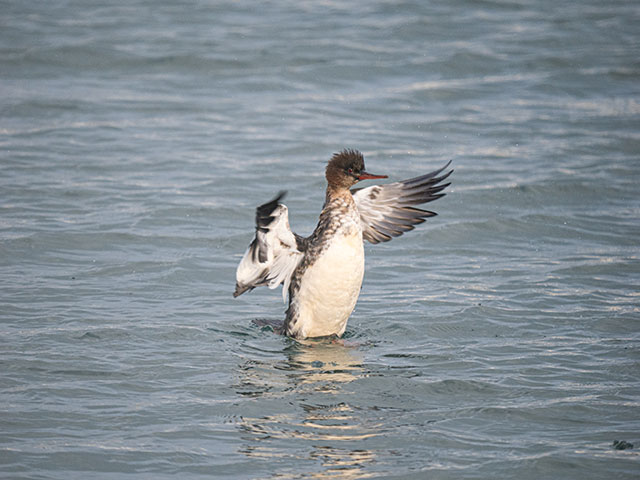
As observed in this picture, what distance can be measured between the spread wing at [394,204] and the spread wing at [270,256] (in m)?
1.15

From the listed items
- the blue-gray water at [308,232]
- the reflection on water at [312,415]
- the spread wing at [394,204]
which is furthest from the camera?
the spread wing at [394,204]

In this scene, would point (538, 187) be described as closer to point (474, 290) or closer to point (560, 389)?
point (474, 290)

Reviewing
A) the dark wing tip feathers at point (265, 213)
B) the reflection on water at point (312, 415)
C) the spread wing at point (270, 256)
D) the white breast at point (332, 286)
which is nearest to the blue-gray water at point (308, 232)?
the reflection on water at point (312, 415)

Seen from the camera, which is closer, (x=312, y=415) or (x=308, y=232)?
(x=312, y=415)

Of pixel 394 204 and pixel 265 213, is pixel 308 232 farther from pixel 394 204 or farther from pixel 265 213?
pixel 265 213

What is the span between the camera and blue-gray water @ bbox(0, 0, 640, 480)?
5.93 meters

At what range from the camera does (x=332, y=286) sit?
752 cm

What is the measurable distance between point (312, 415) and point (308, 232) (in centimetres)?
465

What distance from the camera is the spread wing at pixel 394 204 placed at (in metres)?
8.51

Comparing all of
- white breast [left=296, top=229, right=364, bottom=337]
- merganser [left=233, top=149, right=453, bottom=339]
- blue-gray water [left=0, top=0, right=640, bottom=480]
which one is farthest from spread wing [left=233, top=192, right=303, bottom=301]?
blue-gray water [left=0, top=0, right=640, bottom=480]

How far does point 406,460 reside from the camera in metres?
5.65

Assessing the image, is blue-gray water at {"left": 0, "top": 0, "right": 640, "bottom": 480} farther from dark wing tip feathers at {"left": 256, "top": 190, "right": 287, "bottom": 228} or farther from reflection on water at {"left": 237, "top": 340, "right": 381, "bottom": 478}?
dark wing tip feathers at {"left": 256, "top": 190, "right": 287, "bottom": 228}

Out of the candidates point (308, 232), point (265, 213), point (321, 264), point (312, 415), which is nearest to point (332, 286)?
point (321, 264)

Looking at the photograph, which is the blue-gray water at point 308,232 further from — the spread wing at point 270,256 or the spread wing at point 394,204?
the spread wing at point 394,204
